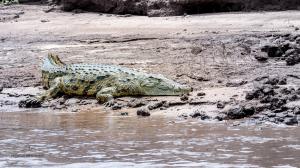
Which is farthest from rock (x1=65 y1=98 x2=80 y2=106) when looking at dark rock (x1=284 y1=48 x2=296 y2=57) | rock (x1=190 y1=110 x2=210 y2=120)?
dark rock (x1=284 y1=48 x2=296 y2=57)

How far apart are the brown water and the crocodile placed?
3.84 ft

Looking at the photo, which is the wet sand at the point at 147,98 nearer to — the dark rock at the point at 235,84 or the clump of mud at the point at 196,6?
the dark rock at the point at 235,84

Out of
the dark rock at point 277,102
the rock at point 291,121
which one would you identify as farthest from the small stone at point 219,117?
the rock at point 291,121

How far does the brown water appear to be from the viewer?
4.90 meters

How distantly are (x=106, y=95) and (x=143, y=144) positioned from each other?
112 inches

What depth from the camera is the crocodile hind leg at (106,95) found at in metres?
8.31

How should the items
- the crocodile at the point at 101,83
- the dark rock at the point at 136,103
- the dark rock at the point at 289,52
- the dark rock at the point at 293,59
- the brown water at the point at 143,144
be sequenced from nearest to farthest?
1. the brown water at the point at 143,144
2. the dark rock at the point at 136,103
3. the crocodile at the point at 101,83
4. the dark rock at the point at 293,59
5. the dark rock at the point at 289,52

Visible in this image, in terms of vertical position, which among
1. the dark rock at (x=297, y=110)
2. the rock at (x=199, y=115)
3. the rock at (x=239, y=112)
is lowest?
the rock at (x=199, y=115)

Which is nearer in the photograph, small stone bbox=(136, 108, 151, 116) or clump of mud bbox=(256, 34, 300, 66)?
small stone bbox=(136, 108, 151, 116)

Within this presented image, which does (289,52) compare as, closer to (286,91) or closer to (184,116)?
(286,91)

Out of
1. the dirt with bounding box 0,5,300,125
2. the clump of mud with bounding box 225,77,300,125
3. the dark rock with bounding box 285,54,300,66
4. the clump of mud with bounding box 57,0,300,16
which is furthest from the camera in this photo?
the clump of mud with bounding box 57,0,300,16

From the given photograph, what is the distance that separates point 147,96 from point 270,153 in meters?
3.56

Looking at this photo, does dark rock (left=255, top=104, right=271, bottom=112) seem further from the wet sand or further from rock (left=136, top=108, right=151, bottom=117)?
rock (left=136, top=108, right=151, bottom=117)

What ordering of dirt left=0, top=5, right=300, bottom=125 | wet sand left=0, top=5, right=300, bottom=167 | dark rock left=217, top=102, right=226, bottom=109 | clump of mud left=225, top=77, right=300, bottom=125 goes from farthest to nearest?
dirt left=0, top=5, right=300, bottom=125 → dark rock left=217, top=102, right=226, bottom=109 → clump of mud left=225, top=77, right=300, bottom=125 → wet sand left=0, top=5, right=300, bottom=167
